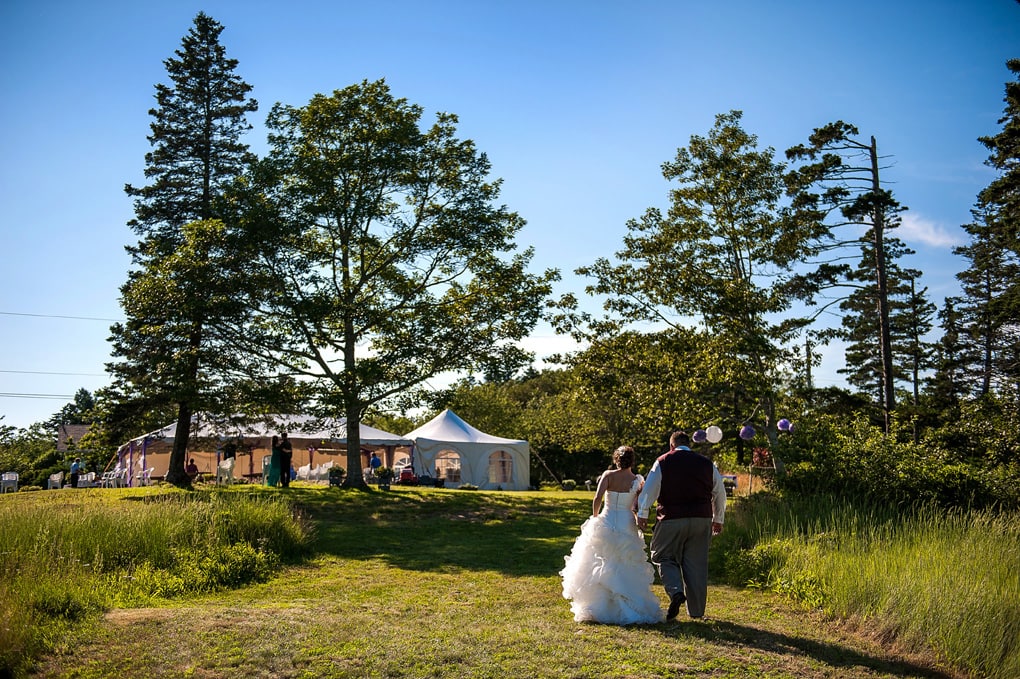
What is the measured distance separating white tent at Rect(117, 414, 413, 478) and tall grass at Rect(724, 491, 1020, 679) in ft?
47.9

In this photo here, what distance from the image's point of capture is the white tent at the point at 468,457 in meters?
32.7

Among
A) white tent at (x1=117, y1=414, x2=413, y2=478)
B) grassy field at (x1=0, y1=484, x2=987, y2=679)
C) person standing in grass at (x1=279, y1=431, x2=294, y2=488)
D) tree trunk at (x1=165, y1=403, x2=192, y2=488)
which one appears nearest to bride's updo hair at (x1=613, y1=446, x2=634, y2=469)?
grassy field at (x1=0, y1=484, x2=987, y2=679)

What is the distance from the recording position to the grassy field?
567cm

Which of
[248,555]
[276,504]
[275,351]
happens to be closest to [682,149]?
[275,351]

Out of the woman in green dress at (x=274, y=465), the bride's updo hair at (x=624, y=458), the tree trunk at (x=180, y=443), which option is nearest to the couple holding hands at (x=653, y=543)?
the bride's updo hair at (x=624, y=458)

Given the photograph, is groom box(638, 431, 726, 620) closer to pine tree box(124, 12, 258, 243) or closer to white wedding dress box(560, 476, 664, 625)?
white wedding dress box(560, 476, 664, 625)

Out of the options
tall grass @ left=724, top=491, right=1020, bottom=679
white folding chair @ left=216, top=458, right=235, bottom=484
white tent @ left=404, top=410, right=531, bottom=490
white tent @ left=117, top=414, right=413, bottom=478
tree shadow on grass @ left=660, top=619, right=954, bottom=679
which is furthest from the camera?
white tent @ left=404, top=410, right=531, bottom=490

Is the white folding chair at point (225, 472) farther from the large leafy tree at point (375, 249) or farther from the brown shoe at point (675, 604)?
the brown shoe at point (675, 604)

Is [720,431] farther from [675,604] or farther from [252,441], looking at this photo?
[252,441]

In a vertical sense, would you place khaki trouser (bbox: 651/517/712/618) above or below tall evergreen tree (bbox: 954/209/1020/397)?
below

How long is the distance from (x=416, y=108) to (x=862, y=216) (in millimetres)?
13551

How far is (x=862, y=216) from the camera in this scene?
2391 cm

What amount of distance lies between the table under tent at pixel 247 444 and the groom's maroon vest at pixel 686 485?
1574 cm

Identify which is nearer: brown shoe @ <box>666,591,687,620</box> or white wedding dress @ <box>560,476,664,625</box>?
white wedding dress @ <box>560,476,664,625</box>
